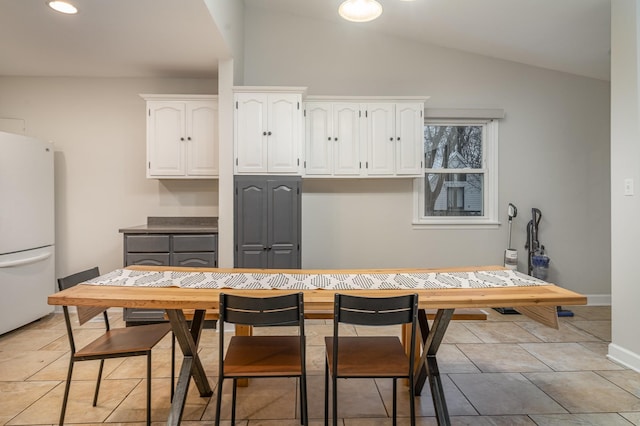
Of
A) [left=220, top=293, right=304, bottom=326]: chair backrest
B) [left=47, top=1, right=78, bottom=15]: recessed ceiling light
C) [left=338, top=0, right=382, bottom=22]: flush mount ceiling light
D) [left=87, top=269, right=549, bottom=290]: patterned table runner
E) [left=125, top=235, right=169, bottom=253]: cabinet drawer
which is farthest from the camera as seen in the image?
[left=125, top=235, right=169, bottom=253]: cabinet drawer

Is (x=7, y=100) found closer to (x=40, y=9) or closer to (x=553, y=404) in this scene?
(x=40, y=9)

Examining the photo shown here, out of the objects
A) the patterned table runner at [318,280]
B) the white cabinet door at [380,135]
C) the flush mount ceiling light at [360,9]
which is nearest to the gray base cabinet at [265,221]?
the white cabinet door at [380,135]

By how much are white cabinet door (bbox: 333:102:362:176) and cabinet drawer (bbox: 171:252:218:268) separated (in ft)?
5.20

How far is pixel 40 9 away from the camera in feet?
8.50

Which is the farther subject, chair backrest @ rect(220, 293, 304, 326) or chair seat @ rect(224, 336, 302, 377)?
chair seat @ rect(224, 336, 302, 377)

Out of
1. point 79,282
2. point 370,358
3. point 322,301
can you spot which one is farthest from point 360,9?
point 79,282

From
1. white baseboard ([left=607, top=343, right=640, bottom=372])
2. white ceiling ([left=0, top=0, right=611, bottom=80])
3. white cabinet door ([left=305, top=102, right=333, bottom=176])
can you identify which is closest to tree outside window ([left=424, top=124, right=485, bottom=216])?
white ceiling ([left=0, top=0, right=611, bottom=80])

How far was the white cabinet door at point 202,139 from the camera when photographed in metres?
3.68

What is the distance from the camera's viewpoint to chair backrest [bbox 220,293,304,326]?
1.61 m

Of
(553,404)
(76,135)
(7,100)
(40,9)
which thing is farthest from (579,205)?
(7,100)

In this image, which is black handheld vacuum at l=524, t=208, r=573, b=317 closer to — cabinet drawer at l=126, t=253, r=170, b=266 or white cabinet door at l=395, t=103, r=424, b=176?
white cabinet door at l=395, t=103, r=424, b=176

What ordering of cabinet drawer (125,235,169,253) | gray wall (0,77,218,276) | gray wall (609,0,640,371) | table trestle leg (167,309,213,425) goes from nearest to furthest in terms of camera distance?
table trestle leg (167,309,213,425), gray wall (609,0,640,371), cabinet drawer (125,235,169,253), gray wall (0,77,218,276)

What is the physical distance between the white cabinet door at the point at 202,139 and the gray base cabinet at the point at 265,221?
0.46 m

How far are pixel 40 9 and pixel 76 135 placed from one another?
5.92 ft
